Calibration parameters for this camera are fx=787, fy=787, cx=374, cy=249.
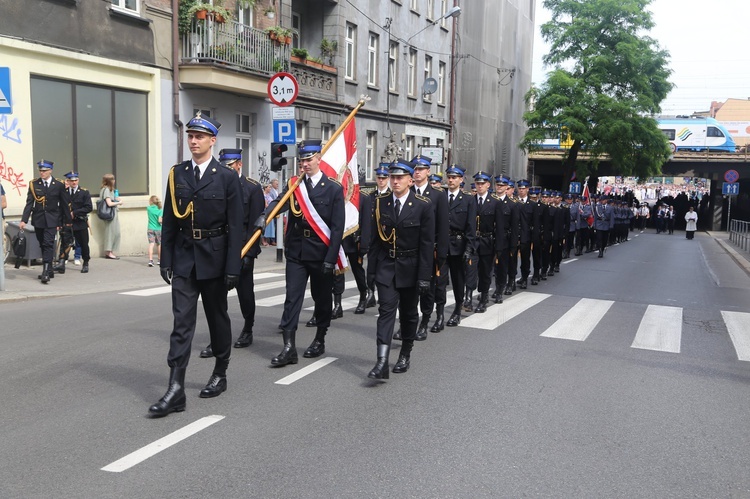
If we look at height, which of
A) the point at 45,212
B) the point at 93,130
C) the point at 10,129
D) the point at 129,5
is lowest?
the point at 45,212

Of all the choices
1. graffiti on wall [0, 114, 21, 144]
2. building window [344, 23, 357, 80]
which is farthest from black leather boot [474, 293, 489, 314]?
building window [344, 23, 357, 80]

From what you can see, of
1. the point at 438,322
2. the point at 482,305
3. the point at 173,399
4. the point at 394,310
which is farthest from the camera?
the point at 482,305

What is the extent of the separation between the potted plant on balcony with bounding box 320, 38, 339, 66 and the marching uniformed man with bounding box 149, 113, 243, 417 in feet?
71.1

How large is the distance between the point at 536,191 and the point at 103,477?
1271 centimetres

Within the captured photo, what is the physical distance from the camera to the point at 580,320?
428 inches

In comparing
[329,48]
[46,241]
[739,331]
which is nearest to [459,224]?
[739,331]

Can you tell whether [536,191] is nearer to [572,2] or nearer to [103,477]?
[103,477]

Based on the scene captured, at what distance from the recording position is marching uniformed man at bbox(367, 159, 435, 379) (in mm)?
7016

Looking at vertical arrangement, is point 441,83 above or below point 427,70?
below

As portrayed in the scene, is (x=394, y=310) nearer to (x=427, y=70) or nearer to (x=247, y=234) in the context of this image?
(x=247, y=234)

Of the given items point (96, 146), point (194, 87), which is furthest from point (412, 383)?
point (194, 87)

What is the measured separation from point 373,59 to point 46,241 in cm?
2041

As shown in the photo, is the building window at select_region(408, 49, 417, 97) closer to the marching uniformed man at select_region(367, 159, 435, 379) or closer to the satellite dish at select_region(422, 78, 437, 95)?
the satellite dish at select_region(422, 78, 437, 95)

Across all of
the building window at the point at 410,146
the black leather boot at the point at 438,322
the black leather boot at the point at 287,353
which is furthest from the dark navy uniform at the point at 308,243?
the building window at the point at 410,146
